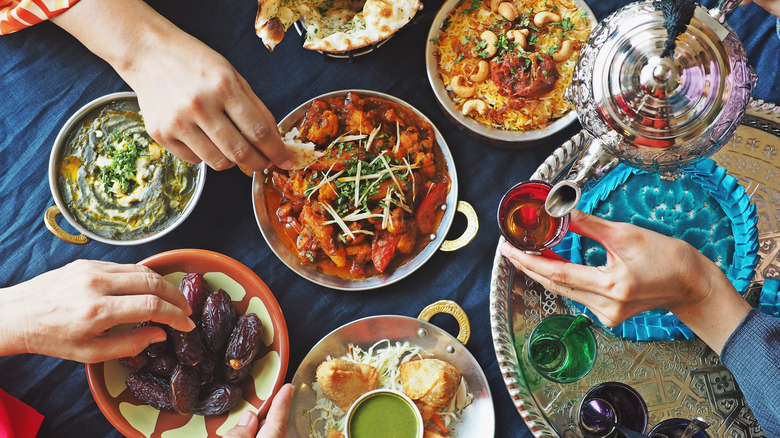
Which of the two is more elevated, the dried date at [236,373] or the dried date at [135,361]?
the dried date at [135,361]

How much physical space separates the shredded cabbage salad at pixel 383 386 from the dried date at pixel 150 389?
452 mm

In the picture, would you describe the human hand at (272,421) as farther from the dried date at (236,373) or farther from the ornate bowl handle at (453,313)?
the ornate bowl handle at (453,313)

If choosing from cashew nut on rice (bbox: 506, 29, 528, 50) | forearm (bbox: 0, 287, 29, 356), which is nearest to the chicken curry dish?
cashew nut on rice (bbox: 506, 29, 528, 50)

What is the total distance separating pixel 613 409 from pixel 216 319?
1.27 metres

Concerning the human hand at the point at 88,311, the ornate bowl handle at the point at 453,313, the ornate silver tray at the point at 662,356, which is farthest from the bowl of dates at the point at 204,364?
the ornate silver tray at the point at 662,356

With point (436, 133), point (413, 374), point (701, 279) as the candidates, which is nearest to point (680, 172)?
point (701, 279)

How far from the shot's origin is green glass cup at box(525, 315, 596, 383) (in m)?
1.65

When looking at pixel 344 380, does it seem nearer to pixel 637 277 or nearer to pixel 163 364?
pixel 163 364

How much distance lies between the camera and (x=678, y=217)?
1.64 meters

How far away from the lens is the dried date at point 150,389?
5.42ft

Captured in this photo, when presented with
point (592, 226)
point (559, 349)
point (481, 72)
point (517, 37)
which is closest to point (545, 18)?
point (517, 37)

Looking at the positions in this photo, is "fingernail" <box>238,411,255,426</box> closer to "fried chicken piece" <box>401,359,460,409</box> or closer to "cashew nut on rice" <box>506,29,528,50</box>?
"fried chicken piece" <box>401,359,460,409</box>

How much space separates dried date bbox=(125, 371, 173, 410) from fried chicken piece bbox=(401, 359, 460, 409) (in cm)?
76

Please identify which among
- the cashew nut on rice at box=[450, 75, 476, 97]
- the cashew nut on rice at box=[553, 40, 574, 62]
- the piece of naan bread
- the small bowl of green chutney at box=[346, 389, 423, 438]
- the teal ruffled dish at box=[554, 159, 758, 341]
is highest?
the piece of naan bread
